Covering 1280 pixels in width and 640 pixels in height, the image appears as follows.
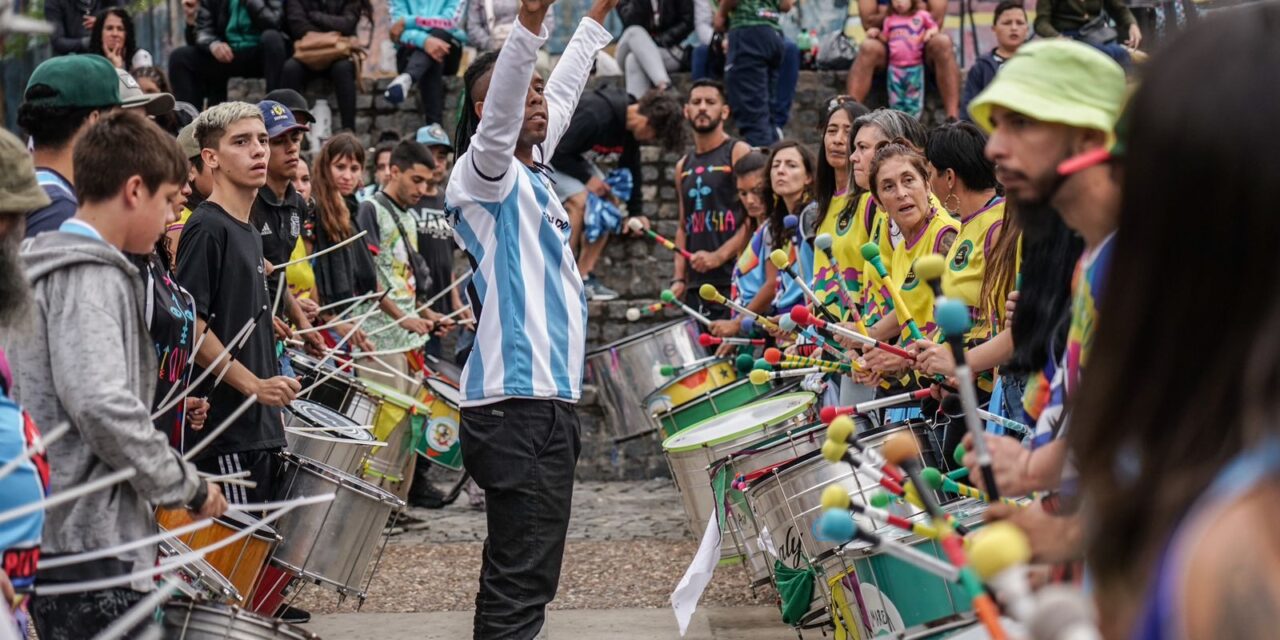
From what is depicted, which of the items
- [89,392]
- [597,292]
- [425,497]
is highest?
[89,392]

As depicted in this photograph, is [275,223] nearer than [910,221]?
No

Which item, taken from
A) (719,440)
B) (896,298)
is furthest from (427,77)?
(896,298)

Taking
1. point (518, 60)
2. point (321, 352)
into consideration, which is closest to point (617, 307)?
point (321, 352)

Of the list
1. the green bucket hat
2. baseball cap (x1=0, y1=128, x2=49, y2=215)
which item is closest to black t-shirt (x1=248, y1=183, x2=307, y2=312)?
baseball cap (x1=0, y1=128, x2=49, y2=215)

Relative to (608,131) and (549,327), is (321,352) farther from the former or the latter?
(608,131)

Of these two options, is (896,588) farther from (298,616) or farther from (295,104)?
(295,104)

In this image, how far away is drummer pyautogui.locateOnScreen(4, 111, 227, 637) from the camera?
283 cm

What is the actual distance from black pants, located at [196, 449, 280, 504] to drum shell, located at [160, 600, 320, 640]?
1.63 metres

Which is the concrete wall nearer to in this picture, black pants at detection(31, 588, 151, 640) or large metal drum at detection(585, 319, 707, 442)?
large metal drum at detection(585, 319, 707, 442)

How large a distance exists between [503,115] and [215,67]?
26.5 ft

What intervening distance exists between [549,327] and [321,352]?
241 cm

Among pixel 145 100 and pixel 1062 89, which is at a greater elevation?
pixel 1062 89

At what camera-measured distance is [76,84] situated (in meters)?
3.44

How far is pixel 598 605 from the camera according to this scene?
6051 mm
